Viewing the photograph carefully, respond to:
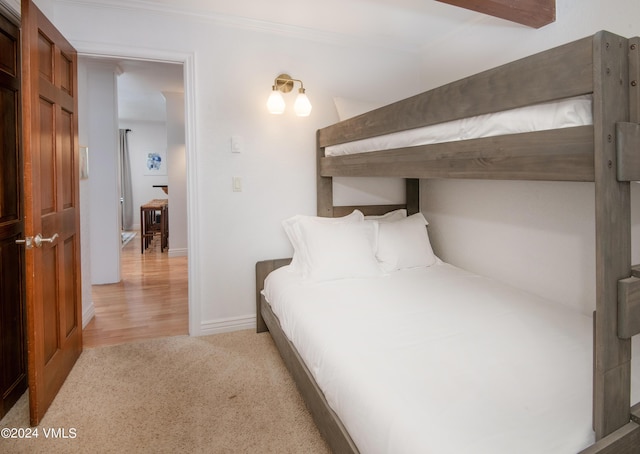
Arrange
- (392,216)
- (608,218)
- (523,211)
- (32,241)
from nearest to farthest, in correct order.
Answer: (608,218) < (32,241) < (523,211) < (392,216)

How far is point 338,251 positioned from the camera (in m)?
2.37

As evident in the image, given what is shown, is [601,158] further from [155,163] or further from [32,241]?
[155,163]

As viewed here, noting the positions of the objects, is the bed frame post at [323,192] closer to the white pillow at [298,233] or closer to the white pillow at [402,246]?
the white pillow at [298,233]

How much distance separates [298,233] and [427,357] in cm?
144

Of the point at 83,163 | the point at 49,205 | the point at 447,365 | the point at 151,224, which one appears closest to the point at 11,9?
the point at 49,205

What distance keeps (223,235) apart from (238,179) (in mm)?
430

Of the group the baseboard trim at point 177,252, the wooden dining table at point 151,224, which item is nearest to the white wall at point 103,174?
the baseboard trim at point 177,252

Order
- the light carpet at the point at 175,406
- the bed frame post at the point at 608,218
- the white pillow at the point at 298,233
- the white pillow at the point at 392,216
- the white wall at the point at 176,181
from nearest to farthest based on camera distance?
the bed frame post at the point at 608,218, the light carpet at the point at 175,406, the white pillow at the point at 298,233, the white pillow at the point at 392,216, the white wall at the point at 176,181

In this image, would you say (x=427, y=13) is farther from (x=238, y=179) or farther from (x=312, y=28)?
(x=238, y=179)

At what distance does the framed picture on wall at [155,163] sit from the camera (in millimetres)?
8484

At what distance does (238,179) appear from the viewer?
272 centimetres

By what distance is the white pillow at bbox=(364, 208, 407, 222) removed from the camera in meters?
3.01

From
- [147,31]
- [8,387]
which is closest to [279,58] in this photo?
[147,31]

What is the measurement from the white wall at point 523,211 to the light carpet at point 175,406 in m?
1.55
